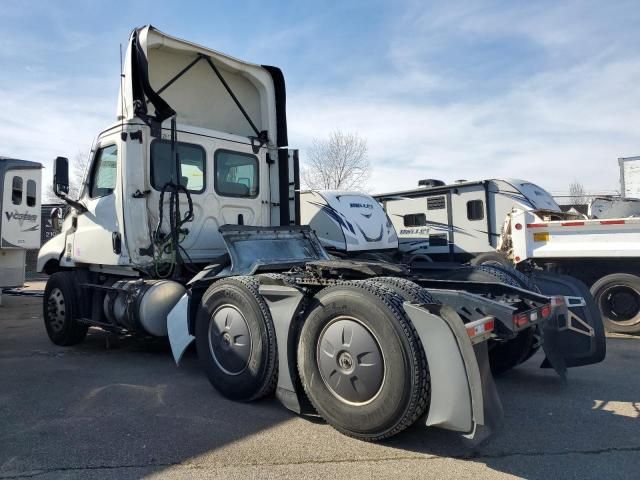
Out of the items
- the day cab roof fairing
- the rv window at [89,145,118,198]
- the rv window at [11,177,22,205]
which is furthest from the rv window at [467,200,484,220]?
the rv window at [11,177,22,205]

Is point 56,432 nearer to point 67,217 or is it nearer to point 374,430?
point 374,430

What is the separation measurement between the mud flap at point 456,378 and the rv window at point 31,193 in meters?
11.8

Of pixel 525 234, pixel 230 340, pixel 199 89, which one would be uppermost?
pixel 199 89

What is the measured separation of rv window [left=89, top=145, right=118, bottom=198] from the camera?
21.8ft

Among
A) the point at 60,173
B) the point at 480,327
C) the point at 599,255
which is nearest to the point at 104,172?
the point at 60,173

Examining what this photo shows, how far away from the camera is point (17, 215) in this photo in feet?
39.4

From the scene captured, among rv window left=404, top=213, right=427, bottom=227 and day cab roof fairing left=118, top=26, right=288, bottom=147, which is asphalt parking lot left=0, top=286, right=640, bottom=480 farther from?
rv window left=404, top=213, right=427, bottom=227

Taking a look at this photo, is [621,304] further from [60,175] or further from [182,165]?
[60,175]

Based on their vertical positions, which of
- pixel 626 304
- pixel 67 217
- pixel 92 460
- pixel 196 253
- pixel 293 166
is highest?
pixel 293 166

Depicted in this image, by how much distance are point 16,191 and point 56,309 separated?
237 inches

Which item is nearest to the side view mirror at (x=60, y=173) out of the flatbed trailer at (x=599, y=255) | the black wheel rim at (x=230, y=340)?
the black wheel rim at (x=230, y=340)

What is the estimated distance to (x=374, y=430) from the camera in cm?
365

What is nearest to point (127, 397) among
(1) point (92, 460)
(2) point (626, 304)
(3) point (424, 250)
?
(1) point (92, 460)

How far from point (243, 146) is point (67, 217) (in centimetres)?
286
